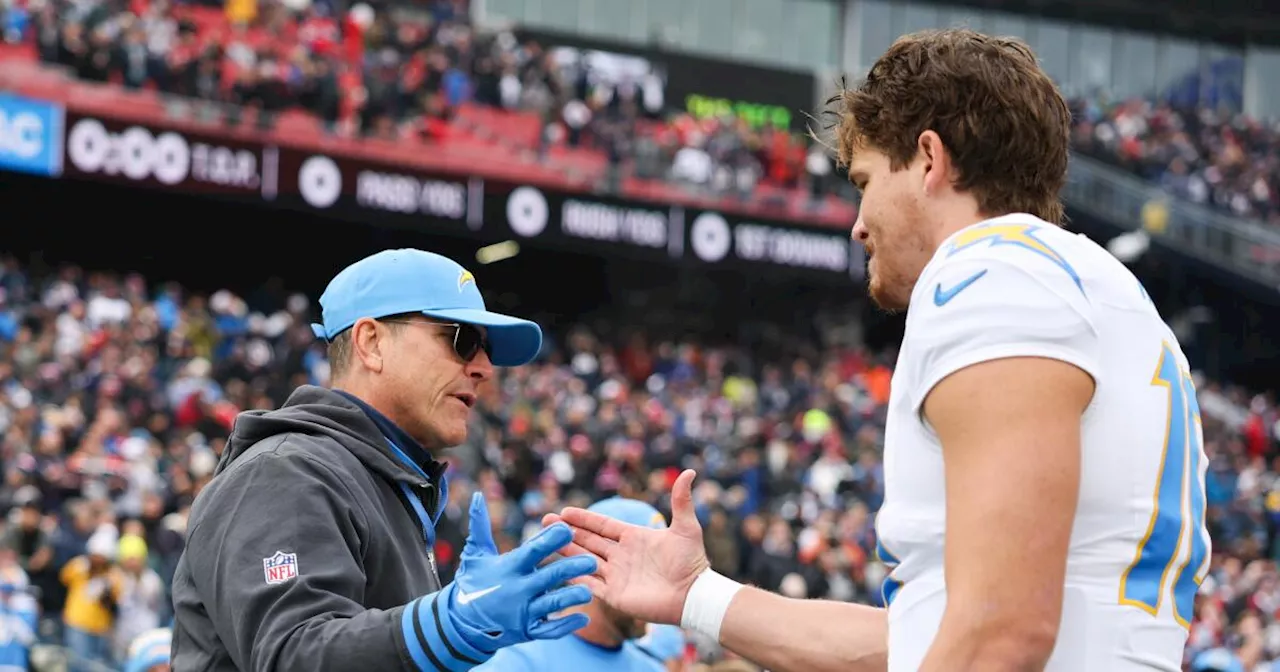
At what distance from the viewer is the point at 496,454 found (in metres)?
18.0

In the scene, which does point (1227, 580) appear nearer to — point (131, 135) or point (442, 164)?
point (442, 164)

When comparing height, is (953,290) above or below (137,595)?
above

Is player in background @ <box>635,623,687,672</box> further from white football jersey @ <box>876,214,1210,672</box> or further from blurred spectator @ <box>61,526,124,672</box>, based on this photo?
blurred spectator @ <box>61,526,124,672</box>

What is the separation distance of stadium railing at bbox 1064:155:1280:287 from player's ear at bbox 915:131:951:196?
29.0m

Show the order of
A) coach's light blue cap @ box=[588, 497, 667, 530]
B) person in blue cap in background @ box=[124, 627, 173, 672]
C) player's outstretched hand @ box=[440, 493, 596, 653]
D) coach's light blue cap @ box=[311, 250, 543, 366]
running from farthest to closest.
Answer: person in blue cap in background @ box=[124, 627, 173, 672] < coach's light blue cap @ box=[588, 497, 667, 530] < coach's light blue cap @ box=[311, 250, 543, 366] < player's outstretched hand @ box=[440, 493, 596, 653]

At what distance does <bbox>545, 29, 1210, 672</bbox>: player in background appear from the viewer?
6.68ft

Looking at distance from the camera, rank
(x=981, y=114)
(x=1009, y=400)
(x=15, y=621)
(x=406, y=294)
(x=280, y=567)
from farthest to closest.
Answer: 1. (x=15, y=621)
2. (x=406, y=294)
3. (x=280, y=567)
4. (x=981, y=114)
5. (x=1009, y=400)

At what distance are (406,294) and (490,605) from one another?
918mm

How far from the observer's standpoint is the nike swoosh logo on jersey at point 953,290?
213 cm

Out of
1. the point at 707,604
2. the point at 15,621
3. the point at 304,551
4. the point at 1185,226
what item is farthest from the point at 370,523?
the point at 1185,226

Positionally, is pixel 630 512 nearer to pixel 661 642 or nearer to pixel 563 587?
pixel 661 642

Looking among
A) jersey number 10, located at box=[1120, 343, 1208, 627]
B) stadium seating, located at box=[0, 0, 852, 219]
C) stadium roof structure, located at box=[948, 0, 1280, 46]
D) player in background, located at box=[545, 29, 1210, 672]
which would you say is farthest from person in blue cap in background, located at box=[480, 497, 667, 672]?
stadium roof structure, located at box=[948, 0, 1280, 46]

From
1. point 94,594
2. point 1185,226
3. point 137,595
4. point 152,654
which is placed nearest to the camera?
point 152,654

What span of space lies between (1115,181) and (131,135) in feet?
57.5
